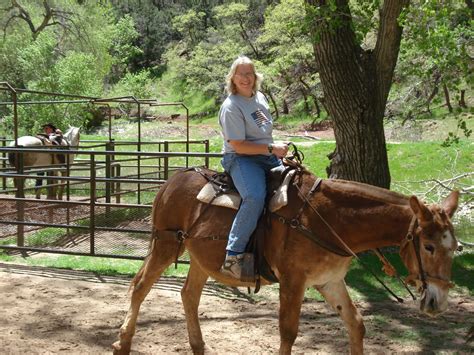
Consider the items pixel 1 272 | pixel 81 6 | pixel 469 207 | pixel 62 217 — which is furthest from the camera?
pixel 81 6

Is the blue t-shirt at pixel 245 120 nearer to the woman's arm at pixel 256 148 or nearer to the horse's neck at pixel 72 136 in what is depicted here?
the woman's arm at pixel 256 148

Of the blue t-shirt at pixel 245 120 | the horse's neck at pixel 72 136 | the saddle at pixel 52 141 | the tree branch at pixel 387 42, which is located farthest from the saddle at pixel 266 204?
the horse's neck at pixel 72 136

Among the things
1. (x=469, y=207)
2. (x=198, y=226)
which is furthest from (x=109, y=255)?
(x=469, y=207)

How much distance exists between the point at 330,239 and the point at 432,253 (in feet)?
2.25

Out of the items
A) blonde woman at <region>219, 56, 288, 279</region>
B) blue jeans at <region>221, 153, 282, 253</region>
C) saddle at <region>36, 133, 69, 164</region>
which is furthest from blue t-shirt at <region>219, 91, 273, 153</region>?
saddle at <region>36, 133, 69, 164</region>

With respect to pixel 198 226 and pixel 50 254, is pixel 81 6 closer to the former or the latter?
pixel 50 254

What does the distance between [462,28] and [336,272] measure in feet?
15.7

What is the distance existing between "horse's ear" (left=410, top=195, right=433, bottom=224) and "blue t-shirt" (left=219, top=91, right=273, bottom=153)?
3.98ft

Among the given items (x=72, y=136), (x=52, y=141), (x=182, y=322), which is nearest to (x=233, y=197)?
(x=182, y=322)

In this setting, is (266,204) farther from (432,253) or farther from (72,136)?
(72,136)

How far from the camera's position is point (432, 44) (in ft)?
21.8

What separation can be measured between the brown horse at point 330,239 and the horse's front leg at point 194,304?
2 cm

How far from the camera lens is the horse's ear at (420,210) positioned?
10.9ft

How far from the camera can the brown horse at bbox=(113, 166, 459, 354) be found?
3334 mm
